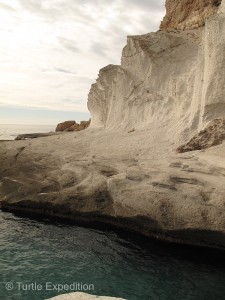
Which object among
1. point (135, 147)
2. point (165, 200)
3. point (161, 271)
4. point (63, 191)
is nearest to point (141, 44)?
point (135, 147)

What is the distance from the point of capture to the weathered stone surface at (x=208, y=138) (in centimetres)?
1459

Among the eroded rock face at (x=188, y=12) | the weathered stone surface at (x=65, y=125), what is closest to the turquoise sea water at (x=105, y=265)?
the eroded rock face at (x=188, y=12)

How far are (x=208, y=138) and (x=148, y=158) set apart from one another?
263 cm

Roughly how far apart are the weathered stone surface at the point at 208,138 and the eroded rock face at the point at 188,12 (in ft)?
36.5

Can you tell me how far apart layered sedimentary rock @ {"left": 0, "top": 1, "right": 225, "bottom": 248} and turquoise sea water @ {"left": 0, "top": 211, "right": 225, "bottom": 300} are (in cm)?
79

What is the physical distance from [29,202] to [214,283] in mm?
8326

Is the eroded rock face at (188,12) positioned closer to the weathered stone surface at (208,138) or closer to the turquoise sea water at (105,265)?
the weathered stone surface at (208,138)

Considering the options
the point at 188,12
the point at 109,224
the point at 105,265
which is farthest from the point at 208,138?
the point at 188,12

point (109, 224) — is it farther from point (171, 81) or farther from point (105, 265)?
point (171, 81)

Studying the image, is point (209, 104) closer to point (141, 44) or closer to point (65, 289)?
point (141, 44)

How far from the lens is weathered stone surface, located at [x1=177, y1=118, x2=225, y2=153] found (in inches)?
574

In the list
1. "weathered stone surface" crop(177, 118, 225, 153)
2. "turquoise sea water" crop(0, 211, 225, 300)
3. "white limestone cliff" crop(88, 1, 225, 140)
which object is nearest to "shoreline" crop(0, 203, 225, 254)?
"turquoise sea water" crop(0, 211, 225, 300)

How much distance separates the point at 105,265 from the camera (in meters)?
10.3

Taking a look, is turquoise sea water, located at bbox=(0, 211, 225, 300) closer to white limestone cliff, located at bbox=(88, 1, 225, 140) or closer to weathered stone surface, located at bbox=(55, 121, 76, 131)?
white limestone cliff, located at bbox=(88, 1, 225, 140)
